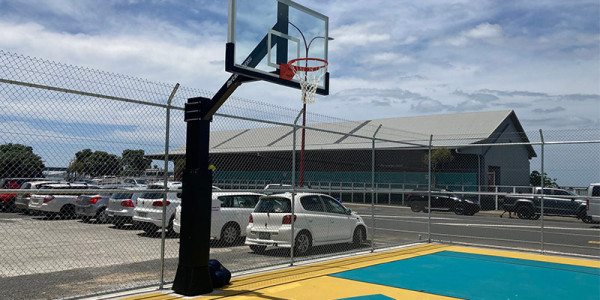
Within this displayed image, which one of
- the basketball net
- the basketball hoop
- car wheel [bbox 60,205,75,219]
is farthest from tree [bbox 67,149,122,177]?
car wheel [bbox 60,205,75,219]

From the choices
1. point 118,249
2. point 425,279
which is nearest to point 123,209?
point 118,249

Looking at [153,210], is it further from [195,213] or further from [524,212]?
[524,212]

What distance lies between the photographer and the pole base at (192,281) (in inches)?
273

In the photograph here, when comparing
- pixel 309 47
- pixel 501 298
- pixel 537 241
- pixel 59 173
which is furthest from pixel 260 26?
pixel 537 241

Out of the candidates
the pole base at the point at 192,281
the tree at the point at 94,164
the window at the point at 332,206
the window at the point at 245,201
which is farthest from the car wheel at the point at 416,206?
the tree at the point at 94,164

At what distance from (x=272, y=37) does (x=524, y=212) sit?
15.1 m

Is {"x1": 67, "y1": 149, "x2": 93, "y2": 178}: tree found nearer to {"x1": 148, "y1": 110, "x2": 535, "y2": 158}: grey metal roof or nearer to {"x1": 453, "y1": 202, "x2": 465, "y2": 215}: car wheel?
{"x1": 453, "y1": 202, "x2": 465, "y2": 215}: car wheel

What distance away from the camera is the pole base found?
6938mm

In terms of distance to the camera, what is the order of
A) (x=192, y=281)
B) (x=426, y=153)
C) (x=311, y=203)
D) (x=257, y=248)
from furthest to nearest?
1. (x=426, y=153)
2. (x=257, y=248)
3. (x=311, y=203)
4. (x=192, y=281)

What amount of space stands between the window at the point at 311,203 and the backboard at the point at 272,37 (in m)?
2.67

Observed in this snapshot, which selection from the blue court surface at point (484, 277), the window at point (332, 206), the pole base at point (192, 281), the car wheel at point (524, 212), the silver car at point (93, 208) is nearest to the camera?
the pole base at point (192, 281)

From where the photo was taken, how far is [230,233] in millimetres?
12094

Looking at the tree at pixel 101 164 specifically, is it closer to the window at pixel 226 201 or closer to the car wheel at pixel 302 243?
the car wheel at pixel 302 243

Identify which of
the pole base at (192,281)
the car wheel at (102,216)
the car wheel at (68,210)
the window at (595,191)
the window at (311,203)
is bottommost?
the pole base at (192,281)
